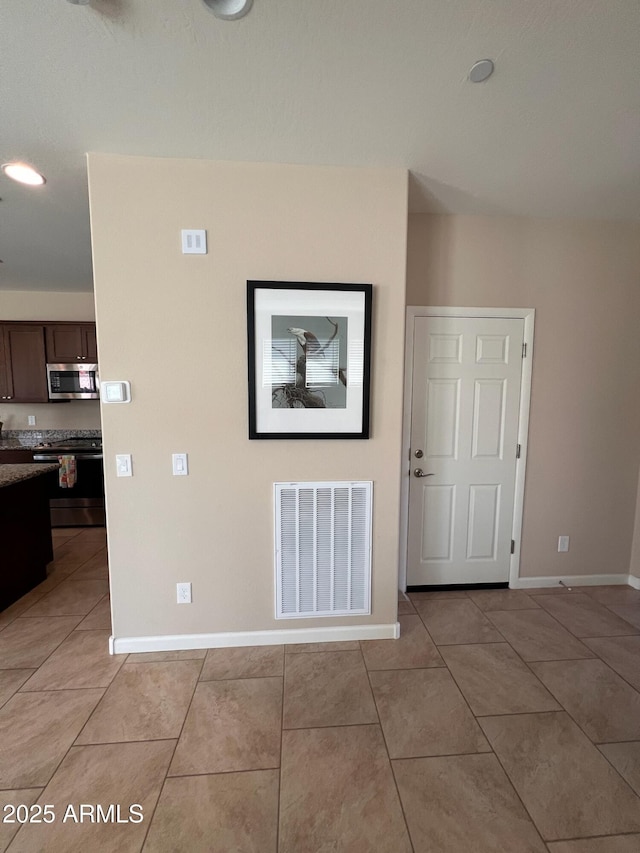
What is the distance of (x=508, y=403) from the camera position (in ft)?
8.79

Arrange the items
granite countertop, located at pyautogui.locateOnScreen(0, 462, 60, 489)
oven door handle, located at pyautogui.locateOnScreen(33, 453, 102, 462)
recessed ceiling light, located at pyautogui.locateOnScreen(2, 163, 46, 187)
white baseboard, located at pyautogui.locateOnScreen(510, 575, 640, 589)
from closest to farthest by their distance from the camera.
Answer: recessed ceiling light, located at pyautogui.locateOnScreen(2, 163, 46, 187), granite countertop, located at pyautogui.locateOnScreen(0, 462, 60, 489), white baseboard, located at pyautogui.locateOnScreen(510, 575, 640, 589), oven door handle, located at pyautogui.locateOnScreen(33, 453, 102, 462)

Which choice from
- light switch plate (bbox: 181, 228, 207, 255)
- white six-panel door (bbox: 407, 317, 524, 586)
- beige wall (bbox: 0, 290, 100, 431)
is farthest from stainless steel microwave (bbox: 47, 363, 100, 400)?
white six-panel door (bbox: 407, 317, 524, 586)

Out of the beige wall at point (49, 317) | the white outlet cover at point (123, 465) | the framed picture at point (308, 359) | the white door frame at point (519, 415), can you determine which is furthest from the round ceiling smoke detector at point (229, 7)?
the beige wall at point (49, 317)

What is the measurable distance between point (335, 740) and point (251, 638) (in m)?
0.77

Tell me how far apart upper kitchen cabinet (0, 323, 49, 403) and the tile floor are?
9.45 ft

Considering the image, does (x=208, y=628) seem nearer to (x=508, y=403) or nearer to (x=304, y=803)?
(x=304, y=803)

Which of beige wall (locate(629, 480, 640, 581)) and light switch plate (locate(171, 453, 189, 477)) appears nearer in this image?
light switch plate (locate(171, 453, 189, 477))

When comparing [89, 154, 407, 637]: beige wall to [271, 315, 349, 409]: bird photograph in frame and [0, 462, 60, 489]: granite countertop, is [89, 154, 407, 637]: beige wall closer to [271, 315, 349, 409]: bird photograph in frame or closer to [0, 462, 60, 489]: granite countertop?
[271, 315, 349, 409]: bird photograph in frame

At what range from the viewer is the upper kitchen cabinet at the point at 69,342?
4184 mm

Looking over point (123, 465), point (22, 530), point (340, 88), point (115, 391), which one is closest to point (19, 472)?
point (22, 530)

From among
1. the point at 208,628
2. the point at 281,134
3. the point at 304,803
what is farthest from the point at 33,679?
the point at 281,134

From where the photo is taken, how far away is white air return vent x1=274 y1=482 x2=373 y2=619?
210 cm

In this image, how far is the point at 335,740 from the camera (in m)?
1.55

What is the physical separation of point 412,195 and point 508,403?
161 cm
